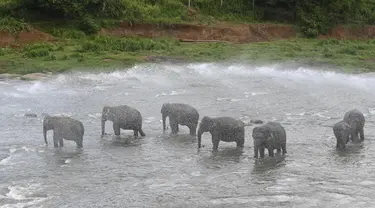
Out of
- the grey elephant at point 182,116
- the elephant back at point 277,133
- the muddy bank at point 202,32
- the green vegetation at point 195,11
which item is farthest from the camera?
the muddy bank at point 202,32

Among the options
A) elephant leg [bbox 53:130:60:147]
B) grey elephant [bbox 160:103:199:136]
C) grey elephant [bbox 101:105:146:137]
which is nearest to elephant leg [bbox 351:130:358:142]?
grey elephant [bbox 160:103:199:136]

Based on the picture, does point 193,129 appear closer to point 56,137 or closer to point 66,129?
point 66,129

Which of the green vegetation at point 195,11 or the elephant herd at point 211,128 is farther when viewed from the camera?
the green vegetation at point 195,11

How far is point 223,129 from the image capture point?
1451 cm

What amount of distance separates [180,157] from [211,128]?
41.6 inches

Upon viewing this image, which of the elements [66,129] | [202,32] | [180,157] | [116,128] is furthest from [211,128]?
[202,32]

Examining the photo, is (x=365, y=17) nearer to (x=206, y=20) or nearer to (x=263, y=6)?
(x=263, y=6)

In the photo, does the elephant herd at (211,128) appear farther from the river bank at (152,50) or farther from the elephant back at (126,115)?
the river bank at (152,50)

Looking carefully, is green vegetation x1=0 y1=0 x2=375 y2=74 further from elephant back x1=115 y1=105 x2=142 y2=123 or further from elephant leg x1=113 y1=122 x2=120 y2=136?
elephant back x1=115 y1=105 x2=142 y2=123

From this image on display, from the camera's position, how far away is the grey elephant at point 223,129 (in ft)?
47.4

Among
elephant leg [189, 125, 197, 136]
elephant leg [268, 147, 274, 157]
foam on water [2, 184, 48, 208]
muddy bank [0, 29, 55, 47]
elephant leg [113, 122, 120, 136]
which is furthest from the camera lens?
muddy bank [0, 29, 55, 47]

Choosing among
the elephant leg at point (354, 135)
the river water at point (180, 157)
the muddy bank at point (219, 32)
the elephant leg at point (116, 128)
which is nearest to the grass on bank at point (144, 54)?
the muddy bank at point (219, 32)

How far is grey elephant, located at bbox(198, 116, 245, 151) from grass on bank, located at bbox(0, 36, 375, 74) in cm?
1483

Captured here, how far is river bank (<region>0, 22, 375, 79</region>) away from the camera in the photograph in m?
30.1
